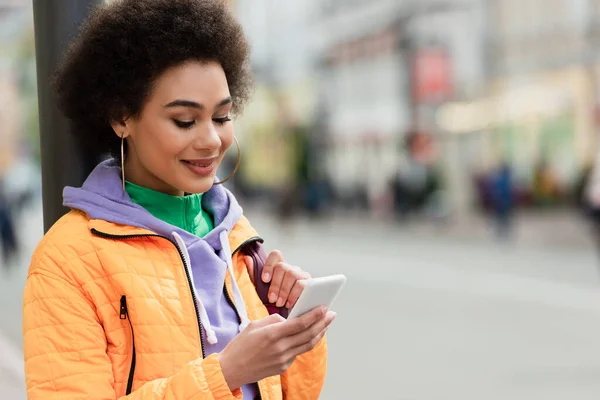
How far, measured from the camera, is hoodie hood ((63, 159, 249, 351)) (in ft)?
7.39

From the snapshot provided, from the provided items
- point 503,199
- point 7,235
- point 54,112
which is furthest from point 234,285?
point 503,199

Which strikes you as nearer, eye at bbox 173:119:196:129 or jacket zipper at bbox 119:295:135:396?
jacket zipper at bbox 119:295:135:396

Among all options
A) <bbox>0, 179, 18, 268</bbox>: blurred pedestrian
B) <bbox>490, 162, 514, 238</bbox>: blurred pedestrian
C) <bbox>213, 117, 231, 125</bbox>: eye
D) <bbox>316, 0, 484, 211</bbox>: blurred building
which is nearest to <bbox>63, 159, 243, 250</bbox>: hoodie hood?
<bbox>213, 117, 231, 125</bbox>: eye

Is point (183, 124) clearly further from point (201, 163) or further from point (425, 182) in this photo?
point (425, 182)

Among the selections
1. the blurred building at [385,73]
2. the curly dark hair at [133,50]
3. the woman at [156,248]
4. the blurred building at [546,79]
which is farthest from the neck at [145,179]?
the blurred building at [385,73]

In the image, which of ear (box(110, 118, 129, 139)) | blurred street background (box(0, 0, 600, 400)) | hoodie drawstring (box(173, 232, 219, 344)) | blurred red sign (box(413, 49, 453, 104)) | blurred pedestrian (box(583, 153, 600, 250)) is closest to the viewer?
hoodie drawstring (box(173, 232, 219, 344))

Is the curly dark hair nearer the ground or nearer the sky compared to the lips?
nearer the sky

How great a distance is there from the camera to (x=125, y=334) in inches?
86.3

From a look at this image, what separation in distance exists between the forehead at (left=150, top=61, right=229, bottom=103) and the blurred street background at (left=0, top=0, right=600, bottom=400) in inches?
10.7

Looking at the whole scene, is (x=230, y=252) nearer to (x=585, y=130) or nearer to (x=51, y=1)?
(x=51, y=1)

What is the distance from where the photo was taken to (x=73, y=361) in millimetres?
2111

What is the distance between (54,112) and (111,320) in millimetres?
790

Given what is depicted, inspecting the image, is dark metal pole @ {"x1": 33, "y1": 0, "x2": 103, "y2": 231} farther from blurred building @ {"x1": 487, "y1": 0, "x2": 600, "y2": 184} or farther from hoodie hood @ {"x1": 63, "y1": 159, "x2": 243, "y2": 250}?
blurred building @ {"x1": 487, "y1": 0, "x2": 600, "y2": 184}

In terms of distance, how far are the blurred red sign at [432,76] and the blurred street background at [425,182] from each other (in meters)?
0.07
